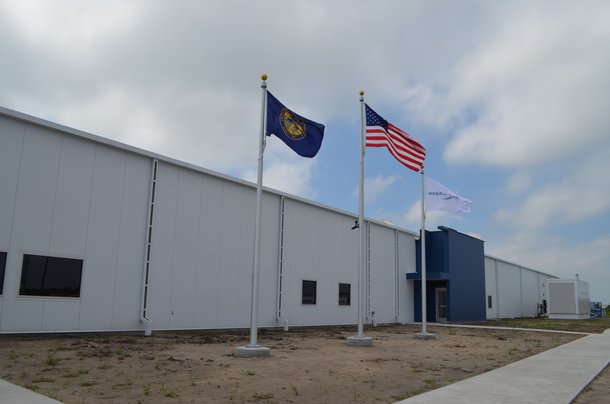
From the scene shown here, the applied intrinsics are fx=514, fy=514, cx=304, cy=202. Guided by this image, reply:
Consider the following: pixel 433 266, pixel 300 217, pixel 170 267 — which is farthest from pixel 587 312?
pixel 170 267

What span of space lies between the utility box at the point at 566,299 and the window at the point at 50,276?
4414 cm

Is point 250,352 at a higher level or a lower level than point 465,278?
lower

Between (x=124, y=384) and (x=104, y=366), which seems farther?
(x=104, y=366)

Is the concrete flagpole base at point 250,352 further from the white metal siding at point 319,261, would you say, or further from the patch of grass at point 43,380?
the white metal siding at point 319,261

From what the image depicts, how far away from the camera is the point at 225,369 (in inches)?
437

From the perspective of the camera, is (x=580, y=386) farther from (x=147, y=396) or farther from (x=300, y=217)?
(x=300, y=217)

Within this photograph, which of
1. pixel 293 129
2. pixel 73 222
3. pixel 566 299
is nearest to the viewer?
pixel 293 129

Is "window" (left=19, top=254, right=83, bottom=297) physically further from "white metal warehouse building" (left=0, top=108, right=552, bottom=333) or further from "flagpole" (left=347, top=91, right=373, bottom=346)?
"flagpole" (left=347, top=91, right=373, bottom=346)

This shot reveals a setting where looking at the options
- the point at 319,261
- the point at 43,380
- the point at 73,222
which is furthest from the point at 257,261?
the point at 319,261

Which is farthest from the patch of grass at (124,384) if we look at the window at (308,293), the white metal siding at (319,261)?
the window at (308,293)

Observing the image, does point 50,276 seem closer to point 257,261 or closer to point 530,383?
point 257,261

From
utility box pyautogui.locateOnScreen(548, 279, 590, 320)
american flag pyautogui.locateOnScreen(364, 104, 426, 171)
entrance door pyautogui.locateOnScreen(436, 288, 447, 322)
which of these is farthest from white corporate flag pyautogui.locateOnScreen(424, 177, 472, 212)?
utility box pyautogui.locateOnScreen(548, 279, 590, 320)

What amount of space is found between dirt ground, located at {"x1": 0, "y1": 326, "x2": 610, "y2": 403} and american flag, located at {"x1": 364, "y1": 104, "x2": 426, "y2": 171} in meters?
7.32

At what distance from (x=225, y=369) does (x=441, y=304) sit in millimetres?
29324
